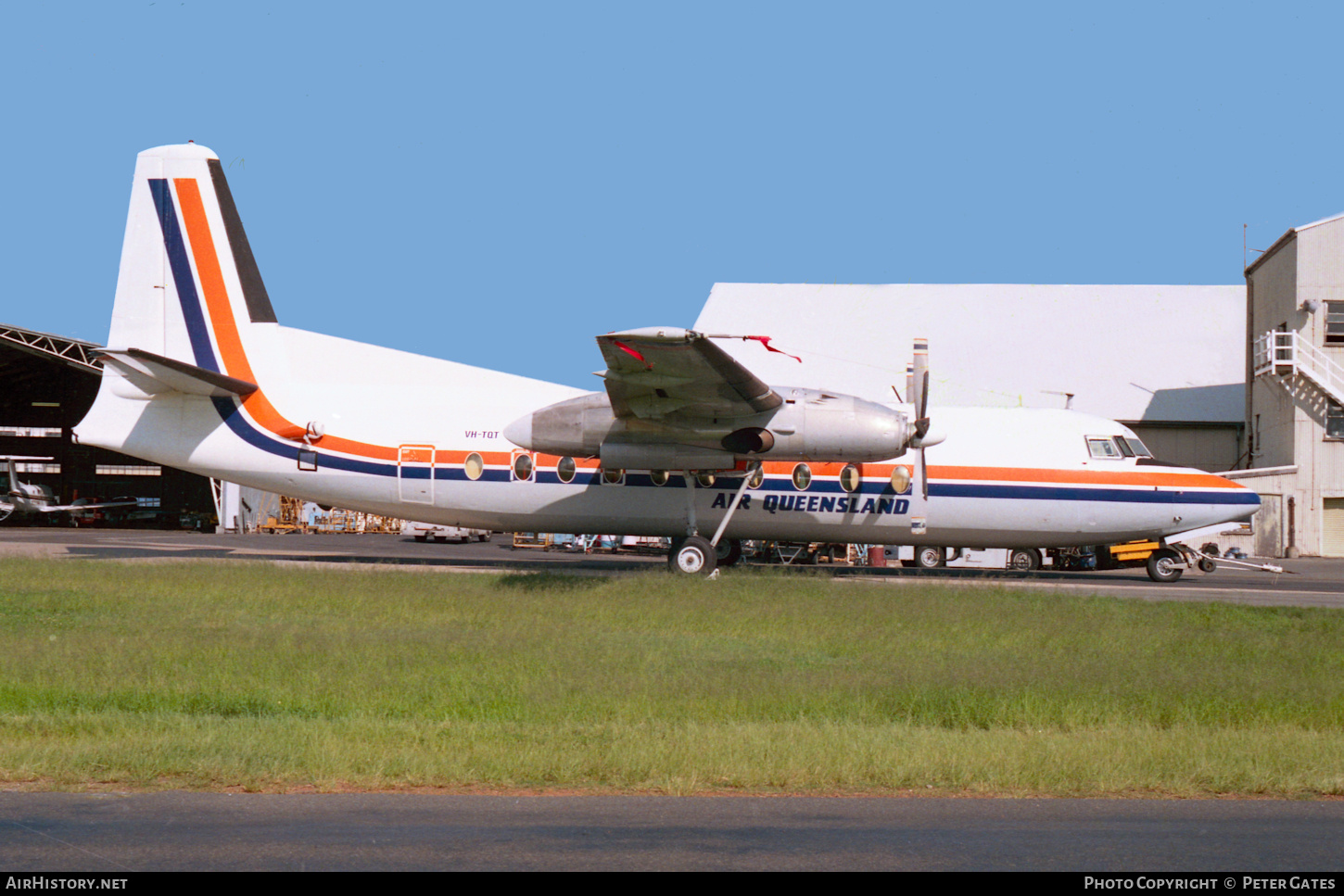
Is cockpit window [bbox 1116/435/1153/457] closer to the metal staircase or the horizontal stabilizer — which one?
the horizontal stabilizer

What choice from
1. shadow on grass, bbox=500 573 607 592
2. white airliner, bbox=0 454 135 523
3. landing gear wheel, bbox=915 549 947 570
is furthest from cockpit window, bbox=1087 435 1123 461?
white airliner, bbox=0 454 135 523

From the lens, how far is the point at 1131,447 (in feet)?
70.1

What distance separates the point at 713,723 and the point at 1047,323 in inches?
1827

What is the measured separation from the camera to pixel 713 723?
8789 mm

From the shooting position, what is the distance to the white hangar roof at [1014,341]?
157 ft

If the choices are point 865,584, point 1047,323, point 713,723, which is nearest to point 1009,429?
point 865,584

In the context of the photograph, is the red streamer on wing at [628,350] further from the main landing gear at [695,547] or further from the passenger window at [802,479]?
the passenger window at [802,479]

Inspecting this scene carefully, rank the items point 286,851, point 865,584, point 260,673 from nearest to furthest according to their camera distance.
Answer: point 286,851, point 260,673, point 865,584

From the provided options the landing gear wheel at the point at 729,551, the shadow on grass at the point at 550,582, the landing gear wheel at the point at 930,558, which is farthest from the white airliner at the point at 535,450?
the landing gear wheel at the point at 930,558

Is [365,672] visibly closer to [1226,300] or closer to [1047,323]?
[1047,323]

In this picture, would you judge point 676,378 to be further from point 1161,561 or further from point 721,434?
point 1161,561

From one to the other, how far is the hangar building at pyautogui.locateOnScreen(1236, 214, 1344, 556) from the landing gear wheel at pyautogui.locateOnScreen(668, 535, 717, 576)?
24.7 m

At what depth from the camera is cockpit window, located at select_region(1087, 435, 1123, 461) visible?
21125 millimetres

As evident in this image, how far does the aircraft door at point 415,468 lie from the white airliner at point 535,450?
0.13 ft
